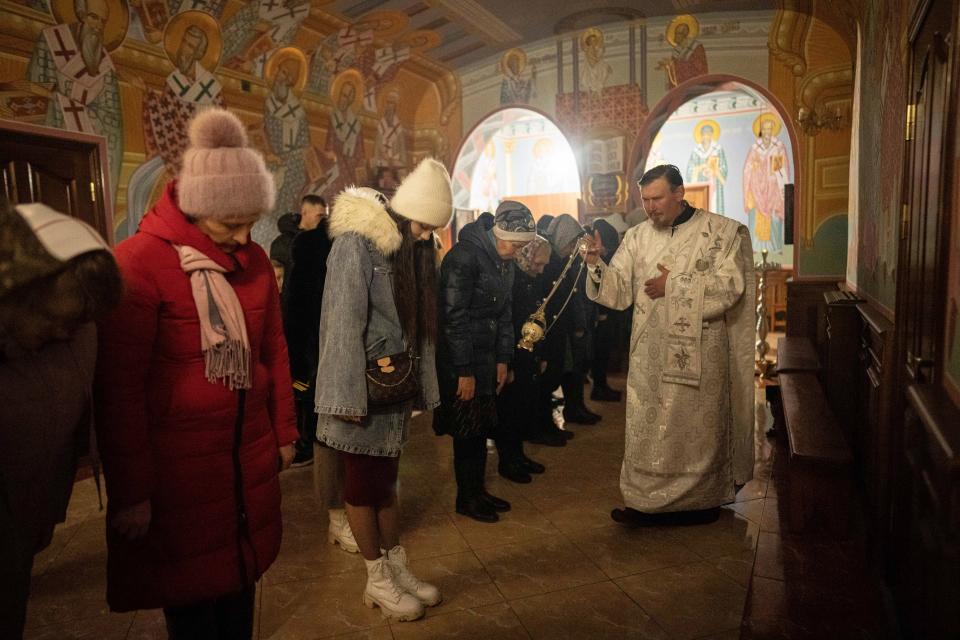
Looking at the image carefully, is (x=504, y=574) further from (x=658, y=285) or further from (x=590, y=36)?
(x=590, y=36)

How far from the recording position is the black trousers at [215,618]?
5.74 feet

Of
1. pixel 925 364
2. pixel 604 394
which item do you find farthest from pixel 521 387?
pixel 604 394

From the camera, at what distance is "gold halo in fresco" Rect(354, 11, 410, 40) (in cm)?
751

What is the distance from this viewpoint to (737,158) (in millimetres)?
12375

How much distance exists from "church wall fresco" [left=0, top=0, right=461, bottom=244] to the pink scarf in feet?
13.1

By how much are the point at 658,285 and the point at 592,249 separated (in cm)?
43

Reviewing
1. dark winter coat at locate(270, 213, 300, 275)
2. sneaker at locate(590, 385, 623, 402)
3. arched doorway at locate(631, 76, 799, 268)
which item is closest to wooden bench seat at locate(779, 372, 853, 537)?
sneaker at locate(590, 385, 623, 402)

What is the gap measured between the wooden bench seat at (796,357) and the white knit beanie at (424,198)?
3.21 m

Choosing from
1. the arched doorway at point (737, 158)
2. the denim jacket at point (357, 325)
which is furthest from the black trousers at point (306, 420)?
the arched doorway at point (737, 158)

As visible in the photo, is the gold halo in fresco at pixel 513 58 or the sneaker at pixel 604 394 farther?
the gold halo in fresco at pixel 513 58

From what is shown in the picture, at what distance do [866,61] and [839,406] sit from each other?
2804 millimetres

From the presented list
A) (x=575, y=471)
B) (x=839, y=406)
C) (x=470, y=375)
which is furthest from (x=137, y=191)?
(x=839, y=406)

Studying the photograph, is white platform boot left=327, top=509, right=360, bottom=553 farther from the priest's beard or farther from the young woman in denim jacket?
the priest's beard

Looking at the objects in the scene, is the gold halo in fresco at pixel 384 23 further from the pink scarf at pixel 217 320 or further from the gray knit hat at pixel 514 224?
the pink scarf at pixel 217 320
